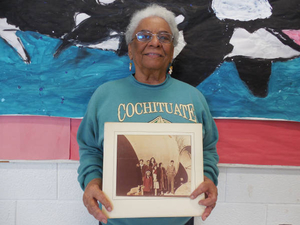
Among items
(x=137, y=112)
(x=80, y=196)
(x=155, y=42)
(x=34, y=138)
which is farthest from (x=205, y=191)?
(x=34, y=138)

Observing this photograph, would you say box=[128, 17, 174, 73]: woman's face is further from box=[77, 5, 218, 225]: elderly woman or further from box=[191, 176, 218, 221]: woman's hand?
box=[191, 176, 218, 221]: woman's hand

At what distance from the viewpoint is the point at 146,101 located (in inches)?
36.3

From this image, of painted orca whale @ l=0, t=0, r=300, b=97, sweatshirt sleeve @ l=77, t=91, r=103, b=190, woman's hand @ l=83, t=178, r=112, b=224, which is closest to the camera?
woman's hand @ l=83, t=178, r=112, b=224

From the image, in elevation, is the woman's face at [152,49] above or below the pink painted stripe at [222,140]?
above

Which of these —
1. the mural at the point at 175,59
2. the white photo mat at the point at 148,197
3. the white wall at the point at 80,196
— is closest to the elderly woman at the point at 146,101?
the white photo mat at the point at 148,197

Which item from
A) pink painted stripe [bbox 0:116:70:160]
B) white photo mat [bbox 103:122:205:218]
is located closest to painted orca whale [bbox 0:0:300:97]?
pink painted stripe [bbox 0:116:70:160]

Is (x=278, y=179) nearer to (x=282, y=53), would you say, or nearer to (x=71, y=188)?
(x=282, y=53)

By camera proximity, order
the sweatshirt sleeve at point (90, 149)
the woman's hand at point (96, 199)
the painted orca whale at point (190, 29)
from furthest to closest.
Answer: the painted orca whale at point (190, 29), the sweatshirt sleeve at point (90, 149), the woman's hand at point (96, 199)

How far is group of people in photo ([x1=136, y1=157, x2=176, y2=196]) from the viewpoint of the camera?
750mm

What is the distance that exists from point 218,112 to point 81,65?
794mm

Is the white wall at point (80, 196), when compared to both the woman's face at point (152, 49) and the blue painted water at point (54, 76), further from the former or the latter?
the woman's face at point (152, 49)

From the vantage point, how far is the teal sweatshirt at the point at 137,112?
2.91 feet

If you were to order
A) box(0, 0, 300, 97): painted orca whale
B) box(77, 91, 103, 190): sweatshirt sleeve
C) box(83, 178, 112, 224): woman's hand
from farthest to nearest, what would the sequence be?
box(0, 0, 300, 97): painted orca whale, box(77, 91, 103, 190): sweatshirt sleeve, box(83, 178, 112, 224): woman's hand

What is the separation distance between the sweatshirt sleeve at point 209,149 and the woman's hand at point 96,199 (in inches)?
17.4
